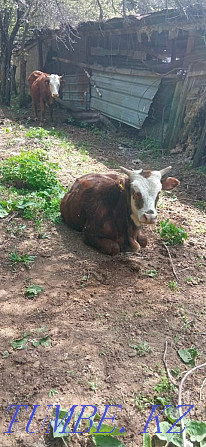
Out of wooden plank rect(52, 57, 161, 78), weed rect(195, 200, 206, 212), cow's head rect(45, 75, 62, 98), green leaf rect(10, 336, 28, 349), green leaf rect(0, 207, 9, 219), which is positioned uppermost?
wooden plank rect(52, 57, 161, 78)

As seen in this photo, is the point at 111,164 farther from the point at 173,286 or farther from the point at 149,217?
the point at 173,286

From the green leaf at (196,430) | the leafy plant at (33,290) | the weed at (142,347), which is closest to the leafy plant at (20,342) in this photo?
the leafy plant at (33,290)

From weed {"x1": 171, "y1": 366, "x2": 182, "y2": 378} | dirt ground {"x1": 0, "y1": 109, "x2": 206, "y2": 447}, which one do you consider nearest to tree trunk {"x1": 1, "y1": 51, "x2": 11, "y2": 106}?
dirt ground {"x1": 0, "y1": 109, "x2": 206, "y2": 447}

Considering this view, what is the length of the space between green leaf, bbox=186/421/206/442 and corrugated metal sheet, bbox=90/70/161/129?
35.9 feet

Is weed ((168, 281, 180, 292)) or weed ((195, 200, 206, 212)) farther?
weed ((195, 200, 206, 212))

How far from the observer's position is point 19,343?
330 cm

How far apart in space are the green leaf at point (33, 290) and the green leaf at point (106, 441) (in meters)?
1.74

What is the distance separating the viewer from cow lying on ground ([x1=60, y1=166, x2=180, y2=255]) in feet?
15.3

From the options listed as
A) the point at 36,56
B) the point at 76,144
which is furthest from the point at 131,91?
the point at 36,56

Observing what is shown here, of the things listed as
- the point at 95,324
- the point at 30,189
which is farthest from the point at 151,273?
the point at 30,189

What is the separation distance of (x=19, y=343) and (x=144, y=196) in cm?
220

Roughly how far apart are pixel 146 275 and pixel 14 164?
12.7 ft

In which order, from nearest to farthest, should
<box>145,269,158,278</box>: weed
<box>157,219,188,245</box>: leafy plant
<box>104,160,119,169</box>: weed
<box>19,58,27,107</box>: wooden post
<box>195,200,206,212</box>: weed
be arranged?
<box>145,269,158,278</box>: weed < <box>157,219,188,245</box>: leafy plant < <box>195,200,206,212</box>: weed < <box>104,160,119,169</box>: weed < <box>19,58,27,107</box>: wooden post

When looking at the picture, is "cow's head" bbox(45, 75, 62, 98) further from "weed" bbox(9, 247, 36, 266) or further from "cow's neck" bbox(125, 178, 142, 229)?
"weed" bbox(9, 247, 36, 266)
